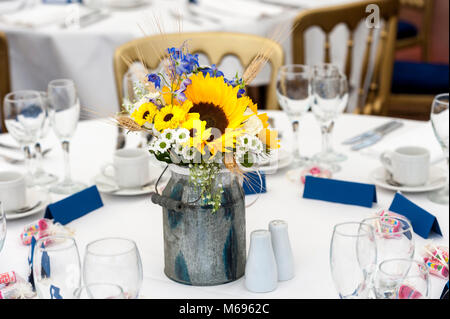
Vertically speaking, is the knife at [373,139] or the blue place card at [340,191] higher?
the knife at [373,139]

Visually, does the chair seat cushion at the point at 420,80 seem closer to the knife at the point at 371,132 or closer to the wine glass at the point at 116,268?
the knife at the point at 371,132

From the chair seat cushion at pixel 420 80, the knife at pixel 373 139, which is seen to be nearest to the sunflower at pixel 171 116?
the knife at pixel 373 139

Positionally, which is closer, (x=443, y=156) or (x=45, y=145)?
(x=443, y=156)

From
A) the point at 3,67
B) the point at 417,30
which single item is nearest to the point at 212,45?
the point at 3,67

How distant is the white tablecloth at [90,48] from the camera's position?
8.91 feet

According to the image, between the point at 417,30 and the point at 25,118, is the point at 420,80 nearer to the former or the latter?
the point at 417,30

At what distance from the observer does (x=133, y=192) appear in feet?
4.84

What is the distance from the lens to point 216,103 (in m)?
1.04

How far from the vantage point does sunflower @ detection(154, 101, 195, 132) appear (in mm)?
1013

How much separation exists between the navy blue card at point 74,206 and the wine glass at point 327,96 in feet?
1.78

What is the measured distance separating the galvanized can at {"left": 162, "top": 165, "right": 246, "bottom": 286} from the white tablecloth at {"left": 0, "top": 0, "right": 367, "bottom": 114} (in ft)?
5.26
